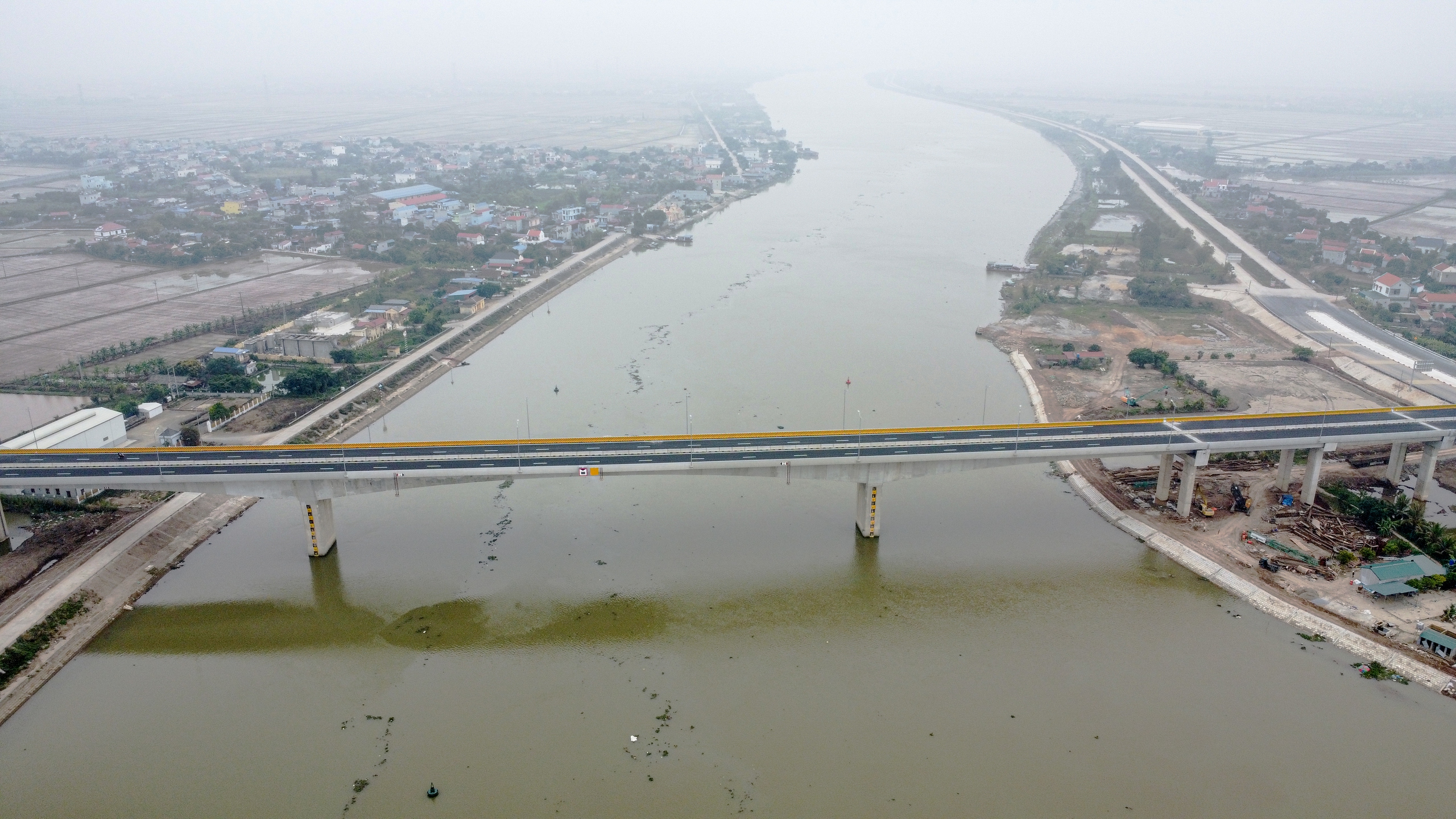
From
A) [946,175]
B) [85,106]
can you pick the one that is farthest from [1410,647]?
[85,106]

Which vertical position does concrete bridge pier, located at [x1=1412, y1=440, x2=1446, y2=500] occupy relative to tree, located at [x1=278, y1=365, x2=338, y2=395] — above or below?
below

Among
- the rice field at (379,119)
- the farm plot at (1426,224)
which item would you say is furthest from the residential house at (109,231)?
the farm plot at (1426,224)

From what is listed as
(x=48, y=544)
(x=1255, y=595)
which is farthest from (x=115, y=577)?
(x=1255, y=595)

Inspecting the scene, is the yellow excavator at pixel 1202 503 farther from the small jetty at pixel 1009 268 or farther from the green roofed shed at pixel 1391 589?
the small jetty at pixel 1009 268

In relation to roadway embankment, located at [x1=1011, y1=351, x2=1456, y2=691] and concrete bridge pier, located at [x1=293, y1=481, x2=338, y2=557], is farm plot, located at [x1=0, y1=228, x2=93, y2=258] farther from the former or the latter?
roadway embankment, located at [x1=1011, y1=351, x2=1456, y2=691]

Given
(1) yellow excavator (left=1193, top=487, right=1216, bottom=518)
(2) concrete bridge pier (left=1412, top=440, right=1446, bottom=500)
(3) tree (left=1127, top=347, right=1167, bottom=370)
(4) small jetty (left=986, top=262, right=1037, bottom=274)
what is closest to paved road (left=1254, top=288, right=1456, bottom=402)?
(3) tree (left=1127, top=347, right=1167, bottom=370)

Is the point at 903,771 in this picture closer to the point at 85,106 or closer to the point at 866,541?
the point at 866,541
